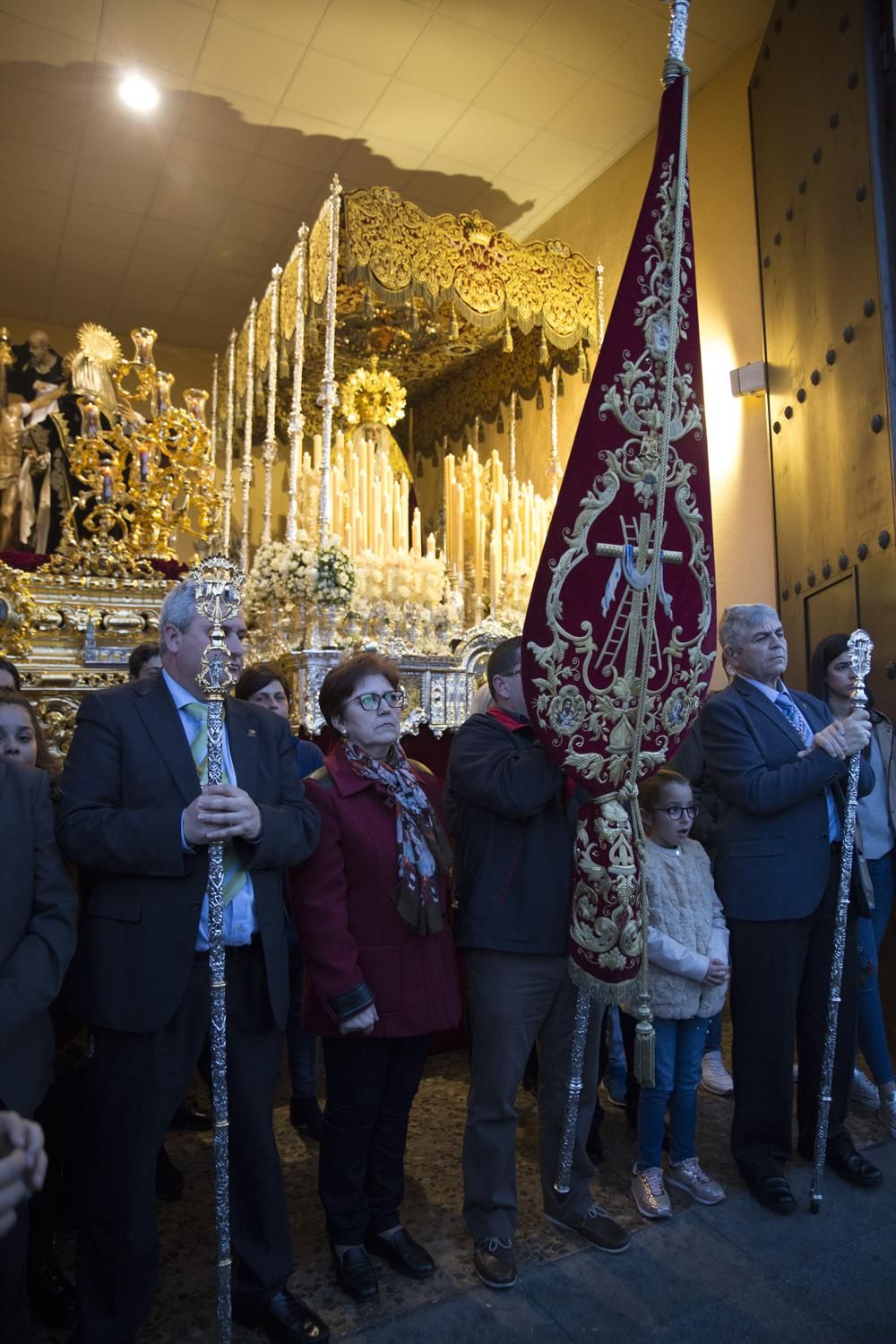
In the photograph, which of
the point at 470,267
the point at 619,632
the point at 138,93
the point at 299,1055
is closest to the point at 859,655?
the point at 619,632

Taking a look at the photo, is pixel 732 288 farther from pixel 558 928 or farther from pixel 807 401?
pixel 558 928

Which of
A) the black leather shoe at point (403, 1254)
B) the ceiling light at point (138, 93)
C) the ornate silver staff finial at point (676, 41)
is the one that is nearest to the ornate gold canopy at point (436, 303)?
the ceiling light at point (138, 93)

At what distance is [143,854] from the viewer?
5.83 ft

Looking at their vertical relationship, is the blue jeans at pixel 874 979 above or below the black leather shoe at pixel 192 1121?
above

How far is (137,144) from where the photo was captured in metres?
5.92

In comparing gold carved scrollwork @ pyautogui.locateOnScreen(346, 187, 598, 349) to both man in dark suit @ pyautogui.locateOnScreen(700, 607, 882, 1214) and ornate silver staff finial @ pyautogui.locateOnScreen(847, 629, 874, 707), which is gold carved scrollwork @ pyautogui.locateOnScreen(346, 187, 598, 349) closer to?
man in dark suit @ pyautogui.locateOnScreen(700, 607, 882, 1214)

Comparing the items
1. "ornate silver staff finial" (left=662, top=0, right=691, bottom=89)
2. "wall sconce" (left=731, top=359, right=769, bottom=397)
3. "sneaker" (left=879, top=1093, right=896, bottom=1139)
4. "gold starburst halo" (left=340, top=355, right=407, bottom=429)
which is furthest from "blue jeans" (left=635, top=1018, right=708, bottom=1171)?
"gold starburst halo" (left=340, top=355, right=407, bottom=429)

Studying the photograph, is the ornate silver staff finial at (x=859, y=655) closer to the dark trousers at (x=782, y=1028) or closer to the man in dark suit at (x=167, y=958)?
the dark trousers at (x=782, y=1028)

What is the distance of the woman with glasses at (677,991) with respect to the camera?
97.6 inches

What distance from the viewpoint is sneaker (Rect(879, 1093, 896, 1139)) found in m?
2.86

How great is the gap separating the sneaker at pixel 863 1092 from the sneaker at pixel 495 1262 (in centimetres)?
145

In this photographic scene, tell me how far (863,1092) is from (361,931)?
1930 mm

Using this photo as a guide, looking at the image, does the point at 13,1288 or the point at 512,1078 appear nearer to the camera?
the point at 13,1288

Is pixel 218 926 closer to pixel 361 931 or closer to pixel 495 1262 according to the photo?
pixel 361 931
